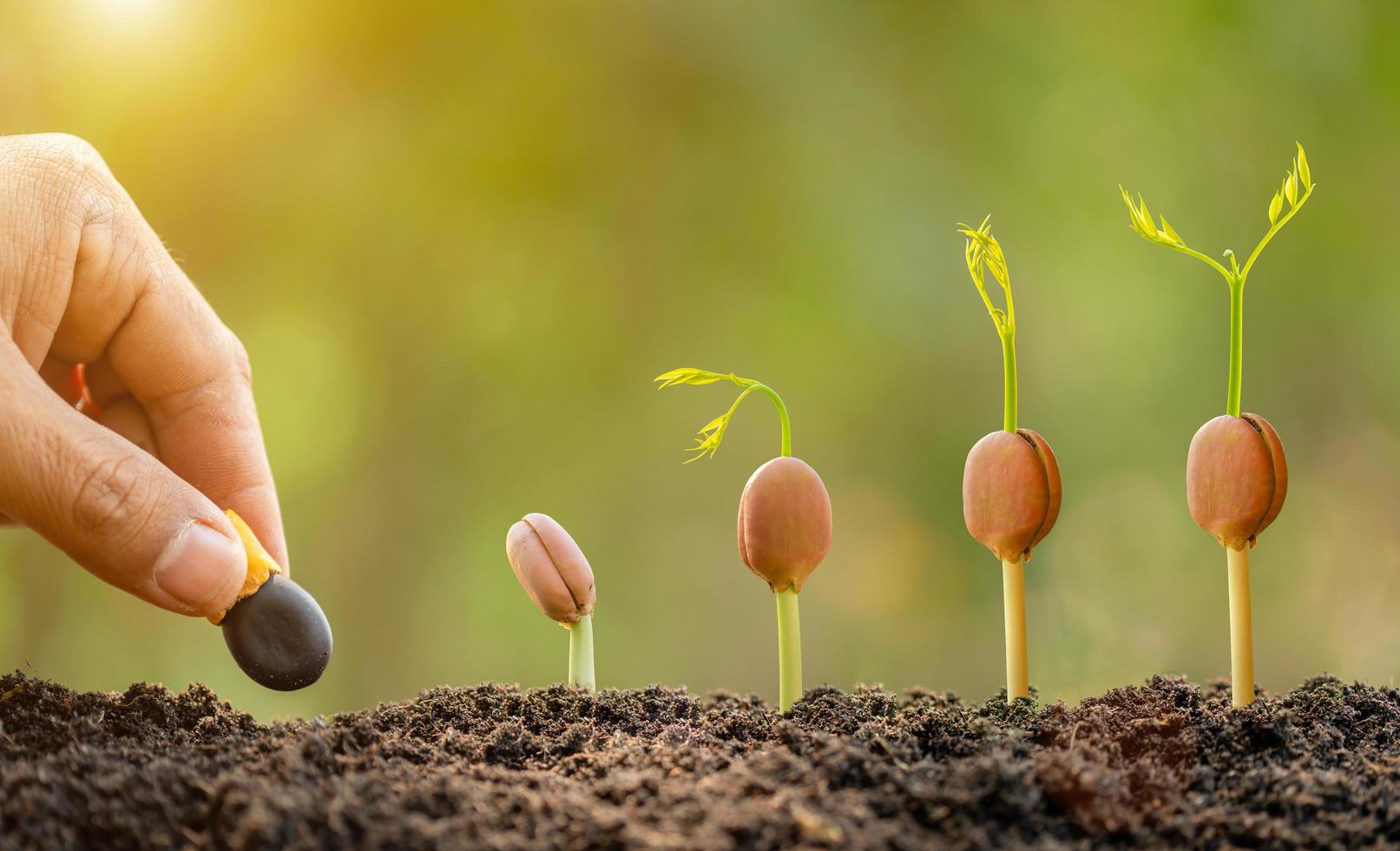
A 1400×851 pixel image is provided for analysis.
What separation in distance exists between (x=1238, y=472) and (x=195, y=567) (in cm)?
93

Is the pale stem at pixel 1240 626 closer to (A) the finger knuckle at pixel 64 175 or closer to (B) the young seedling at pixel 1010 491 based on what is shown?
(B) the young seedling at pixel 1010 491

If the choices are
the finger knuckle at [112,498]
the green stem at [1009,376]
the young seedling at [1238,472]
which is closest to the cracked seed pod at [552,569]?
the finger knuckle at [112,498]

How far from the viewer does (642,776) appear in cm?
68

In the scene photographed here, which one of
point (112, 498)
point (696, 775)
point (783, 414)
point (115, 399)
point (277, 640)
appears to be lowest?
point (696, 775)

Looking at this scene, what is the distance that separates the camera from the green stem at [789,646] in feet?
3.00

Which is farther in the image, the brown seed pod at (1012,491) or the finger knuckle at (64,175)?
the finger knuckle at (64,175)

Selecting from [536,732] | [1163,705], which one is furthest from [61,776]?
[1163,705]

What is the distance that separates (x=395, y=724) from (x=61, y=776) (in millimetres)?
301

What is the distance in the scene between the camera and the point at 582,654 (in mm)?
1042

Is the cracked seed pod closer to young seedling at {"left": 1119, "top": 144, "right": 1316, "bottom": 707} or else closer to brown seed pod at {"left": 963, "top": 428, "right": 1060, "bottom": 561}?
brown seed pod at {"left": 963, "top": 428, "right": 1060, "bottom": 561}

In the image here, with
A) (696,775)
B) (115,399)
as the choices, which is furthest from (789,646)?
(115,399)

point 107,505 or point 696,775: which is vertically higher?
point 107,505

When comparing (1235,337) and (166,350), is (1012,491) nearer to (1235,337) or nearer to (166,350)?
(1235,337)

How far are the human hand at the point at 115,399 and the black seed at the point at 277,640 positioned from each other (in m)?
0.03
